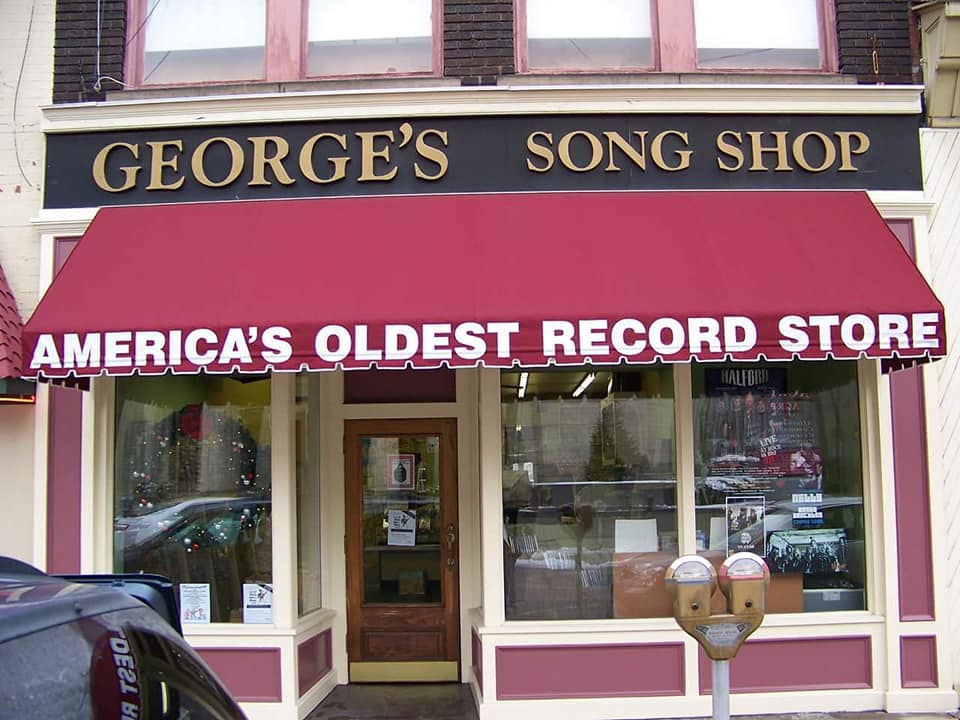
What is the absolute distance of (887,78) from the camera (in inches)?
280

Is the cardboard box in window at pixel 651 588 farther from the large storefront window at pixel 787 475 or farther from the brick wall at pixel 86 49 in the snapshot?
the brick wall at pixel 86 49

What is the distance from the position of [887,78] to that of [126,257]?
594 cm

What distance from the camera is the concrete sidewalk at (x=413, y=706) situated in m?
Answer: 6.48

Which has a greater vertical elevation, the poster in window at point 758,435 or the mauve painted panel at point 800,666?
the poster in window at point 758,435

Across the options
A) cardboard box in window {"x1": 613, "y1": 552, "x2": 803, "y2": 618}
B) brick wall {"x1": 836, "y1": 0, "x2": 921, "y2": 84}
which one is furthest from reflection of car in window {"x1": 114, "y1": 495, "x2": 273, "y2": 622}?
brick wall {"x1": 836, "y1": 0, "x2": 921, "y2": 84}

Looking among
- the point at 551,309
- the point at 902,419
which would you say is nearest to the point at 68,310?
the point at 551,309

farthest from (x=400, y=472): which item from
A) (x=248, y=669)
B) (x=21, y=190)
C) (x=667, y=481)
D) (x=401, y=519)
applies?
(x=21, y=190)

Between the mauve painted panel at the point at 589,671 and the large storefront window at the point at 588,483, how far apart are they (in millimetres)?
398

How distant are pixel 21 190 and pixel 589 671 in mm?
5647

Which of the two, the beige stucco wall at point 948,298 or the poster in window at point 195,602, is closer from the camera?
the beige stucco wall at point 948,298

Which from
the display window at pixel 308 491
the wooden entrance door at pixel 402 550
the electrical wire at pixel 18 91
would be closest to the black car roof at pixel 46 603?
the display window at pixel 308 491

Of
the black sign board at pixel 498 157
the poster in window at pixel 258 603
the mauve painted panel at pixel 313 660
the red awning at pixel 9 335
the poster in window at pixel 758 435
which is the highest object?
the black sign board at pixel 498 157

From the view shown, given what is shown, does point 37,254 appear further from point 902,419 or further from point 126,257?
point 902,419

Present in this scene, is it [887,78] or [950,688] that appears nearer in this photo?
[950,688]
